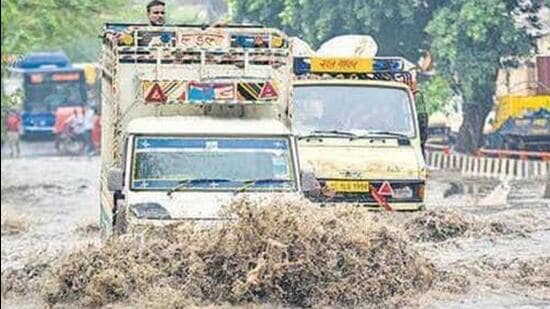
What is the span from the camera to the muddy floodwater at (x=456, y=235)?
1040cm

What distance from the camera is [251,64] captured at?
40.7 ft

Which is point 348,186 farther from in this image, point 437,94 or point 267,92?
point 437,94

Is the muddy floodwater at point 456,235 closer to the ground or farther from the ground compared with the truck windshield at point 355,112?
closer to the ground

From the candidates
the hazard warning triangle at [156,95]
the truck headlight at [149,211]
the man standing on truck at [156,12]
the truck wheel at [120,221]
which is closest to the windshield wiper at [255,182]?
the truck headlight at [149,211]

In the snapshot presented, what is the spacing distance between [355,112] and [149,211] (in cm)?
482

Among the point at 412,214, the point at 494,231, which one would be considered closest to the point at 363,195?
the point at 412,214

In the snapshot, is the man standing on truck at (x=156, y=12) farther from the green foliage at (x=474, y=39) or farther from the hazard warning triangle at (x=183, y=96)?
the green foliage at (x=474, y=39)

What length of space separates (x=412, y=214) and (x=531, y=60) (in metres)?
15.5

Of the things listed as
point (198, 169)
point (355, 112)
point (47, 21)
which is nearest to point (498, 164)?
point (355, 112)

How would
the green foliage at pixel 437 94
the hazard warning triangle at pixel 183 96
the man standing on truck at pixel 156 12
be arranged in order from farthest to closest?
1. the green foliage at pixel 437 94
2. the man standing on truck at pixel 156 12
3. the hazard warning triangle at pixel 183 96

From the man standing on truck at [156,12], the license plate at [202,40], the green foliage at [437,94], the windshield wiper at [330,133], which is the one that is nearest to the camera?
the license plate at [202,40]

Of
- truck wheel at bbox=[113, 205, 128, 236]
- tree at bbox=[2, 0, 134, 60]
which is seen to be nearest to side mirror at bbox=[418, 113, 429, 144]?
tree at bbox=[2, 0, 134, 60]

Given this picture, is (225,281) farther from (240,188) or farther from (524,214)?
(524,214)

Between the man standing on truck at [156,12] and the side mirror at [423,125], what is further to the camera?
the side mirror at [423,125]
